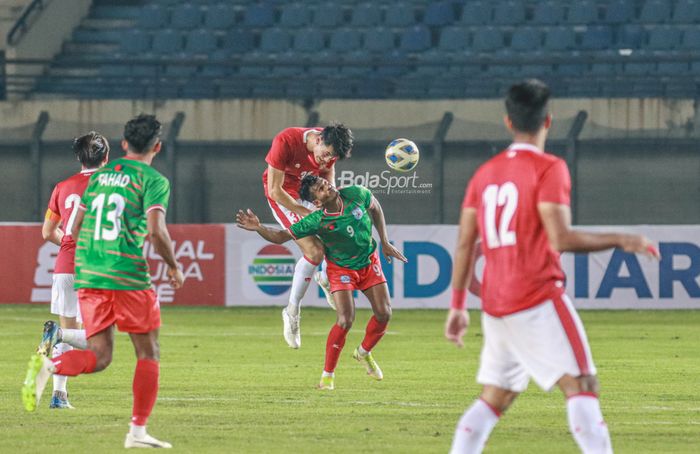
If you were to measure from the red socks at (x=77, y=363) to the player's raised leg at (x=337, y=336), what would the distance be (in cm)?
388

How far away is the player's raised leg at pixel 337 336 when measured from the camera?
12273 mm

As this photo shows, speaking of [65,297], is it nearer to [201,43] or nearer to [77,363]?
[77,363]

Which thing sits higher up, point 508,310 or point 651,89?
point 651,89

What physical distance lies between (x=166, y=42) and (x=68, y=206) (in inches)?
783

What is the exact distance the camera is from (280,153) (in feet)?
44.1

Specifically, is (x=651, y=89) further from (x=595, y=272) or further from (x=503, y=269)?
(x=503, y=269)

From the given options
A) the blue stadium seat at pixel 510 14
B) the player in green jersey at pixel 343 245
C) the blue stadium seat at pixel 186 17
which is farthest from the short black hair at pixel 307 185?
the blue stadium seat at pixel 186 17

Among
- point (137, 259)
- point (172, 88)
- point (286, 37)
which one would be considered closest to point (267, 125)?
point (172, 88)

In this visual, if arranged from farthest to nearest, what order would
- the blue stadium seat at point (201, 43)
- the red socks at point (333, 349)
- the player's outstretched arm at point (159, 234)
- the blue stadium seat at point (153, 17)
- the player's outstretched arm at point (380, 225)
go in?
the blue stadium seat at point (153, 17), the blue stadium seat at point (201, 43), the player's outstretched arm at point (380, 225), the red socks at point (333, 349), the player's outstretched arm at point (159, 234)

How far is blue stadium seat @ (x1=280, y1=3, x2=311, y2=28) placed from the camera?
1196 inches

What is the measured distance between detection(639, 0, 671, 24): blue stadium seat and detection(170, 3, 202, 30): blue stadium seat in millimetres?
9297

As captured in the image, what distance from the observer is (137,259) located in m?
8.52

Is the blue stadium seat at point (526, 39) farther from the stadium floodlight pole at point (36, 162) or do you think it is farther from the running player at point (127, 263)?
the running player at point (127, 263)

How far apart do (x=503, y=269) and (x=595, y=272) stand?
50.2 feet
